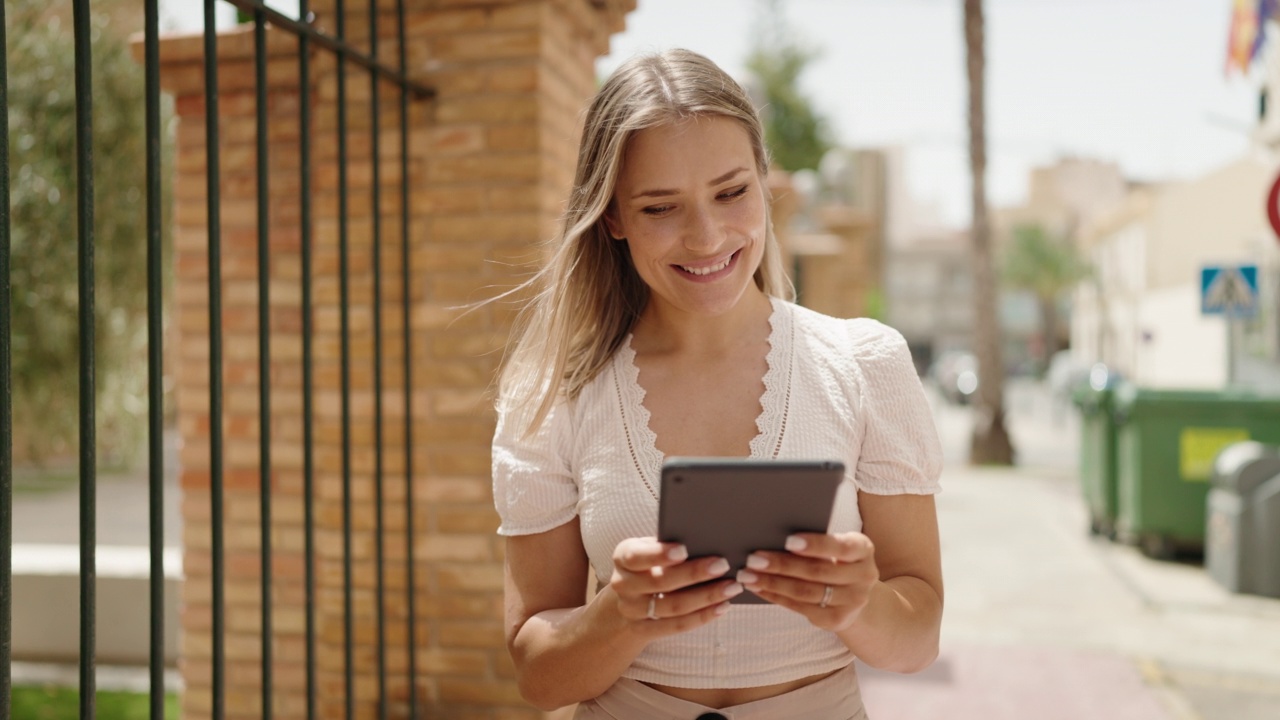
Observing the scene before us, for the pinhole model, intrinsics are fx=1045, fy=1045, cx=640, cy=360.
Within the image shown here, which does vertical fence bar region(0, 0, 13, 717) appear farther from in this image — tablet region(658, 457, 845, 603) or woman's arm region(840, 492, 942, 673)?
woman's arm region(840, 492, 942, 673)

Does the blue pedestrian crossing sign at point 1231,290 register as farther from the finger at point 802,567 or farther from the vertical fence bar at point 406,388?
the finger at point 802,567

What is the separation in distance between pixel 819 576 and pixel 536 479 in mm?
562

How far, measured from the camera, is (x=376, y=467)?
285 centimetres

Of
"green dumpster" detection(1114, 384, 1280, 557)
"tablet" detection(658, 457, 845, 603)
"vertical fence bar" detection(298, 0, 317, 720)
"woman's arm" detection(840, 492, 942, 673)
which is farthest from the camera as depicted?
"green dumpster" detection(1114, 384, 1280, 557)

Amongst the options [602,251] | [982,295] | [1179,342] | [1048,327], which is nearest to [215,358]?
[602,251]

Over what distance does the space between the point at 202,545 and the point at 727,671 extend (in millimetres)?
2563

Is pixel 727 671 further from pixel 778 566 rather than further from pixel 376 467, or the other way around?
pixel 376 467

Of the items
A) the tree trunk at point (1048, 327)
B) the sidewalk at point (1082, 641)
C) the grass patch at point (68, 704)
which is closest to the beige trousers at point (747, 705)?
the sidewalk at point (1082, 641)

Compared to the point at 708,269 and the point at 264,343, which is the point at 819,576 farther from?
the point at 264,343

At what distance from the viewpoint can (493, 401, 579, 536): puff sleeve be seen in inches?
68.0

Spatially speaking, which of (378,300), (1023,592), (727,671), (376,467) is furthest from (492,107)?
(1023,592)

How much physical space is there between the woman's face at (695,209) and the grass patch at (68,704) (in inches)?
165

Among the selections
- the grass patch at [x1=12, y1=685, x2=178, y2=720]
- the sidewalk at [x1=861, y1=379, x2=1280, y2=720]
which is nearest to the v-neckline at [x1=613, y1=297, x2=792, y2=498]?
the sidewalk at [x1=861, y1=379, x2=1280, y2=720]

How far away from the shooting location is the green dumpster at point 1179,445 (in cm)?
757
